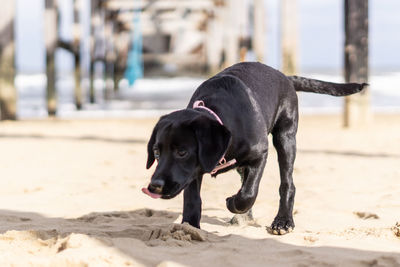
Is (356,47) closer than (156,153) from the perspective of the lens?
No

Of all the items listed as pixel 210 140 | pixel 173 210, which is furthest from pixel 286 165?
pixel 210 140

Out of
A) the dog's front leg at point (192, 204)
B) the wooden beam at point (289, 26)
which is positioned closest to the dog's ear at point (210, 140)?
the dog's front leg at point (192, 204)

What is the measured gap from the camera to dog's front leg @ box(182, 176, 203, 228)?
3.64m

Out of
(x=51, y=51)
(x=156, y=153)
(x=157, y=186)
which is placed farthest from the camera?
(x=51, y=51)

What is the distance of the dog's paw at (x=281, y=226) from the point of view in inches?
150

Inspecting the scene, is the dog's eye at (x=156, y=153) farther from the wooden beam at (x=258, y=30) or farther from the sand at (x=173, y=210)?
the wooden beam at (x=258, y=30)

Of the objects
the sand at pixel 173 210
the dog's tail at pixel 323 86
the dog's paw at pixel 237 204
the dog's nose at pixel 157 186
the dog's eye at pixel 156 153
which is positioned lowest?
the sand at pixel 173 210

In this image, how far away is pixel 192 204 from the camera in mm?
3650

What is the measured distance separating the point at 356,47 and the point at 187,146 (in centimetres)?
745

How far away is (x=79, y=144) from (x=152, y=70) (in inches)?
656

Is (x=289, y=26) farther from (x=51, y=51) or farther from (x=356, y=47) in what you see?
(x=51, y=51)

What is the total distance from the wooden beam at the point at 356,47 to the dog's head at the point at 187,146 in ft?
23.4

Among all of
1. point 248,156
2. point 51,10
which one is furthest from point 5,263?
point 51,10

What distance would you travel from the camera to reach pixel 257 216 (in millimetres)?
4539
